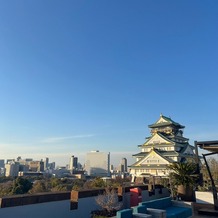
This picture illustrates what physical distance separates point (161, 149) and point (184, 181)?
A: 2816 cm

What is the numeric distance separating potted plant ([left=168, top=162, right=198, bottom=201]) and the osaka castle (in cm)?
2320

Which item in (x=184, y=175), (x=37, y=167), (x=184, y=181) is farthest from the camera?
(x=37, y=167)

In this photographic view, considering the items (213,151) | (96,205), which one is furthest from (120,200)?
(213,151)

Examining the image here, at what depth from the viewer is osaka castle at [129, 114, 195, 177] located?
1614 inches

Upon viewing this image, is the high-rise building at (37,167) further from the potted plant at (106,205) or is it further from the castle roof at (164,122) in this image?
the potted plant at (106,205)

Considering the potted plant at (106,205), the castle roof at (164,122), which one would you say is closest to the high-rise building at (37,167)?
the castle roof at (164,122)

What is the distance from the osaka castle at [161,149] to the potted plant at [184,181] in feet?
76.1

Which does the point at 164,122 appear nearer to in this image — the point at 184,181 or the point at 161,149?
the point at 161,149

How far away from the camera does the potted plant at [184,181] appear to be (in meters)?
15.5

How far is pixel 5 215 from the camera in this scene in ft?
26.7

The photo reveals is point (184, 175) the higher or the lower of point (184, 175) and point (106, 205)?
the higher

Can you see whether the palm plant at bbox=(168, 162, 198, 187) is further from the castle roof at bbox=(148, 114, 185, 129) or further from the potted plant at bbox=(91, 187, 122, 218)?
the castle roof at bbox=(148, 114, 185, 129)

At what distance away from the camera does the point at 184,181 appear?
627 inches

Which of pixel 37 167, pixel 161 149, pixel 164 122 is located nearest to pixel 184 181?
pixel 161 149
